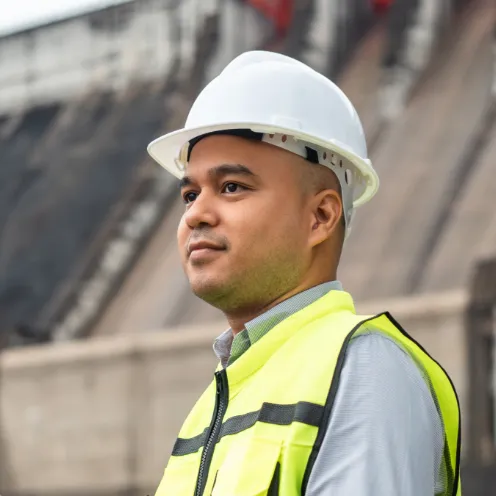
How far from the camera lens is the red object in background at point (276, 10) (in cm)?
1540

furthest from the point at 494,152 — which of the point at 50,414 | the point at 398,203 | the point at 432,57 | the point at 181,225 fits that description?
the point at 181,225

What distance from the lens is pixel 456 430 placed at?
1.69 metres

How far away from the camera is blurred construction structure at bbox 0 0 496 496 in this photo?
1009 centimetres

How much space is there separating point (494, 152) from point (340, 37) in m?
3.58

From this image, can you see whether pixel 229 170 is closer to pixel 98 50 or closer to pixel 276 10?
pixel 276 10

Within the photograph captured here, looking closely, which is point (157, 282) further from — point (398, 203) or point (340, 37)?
point (340, 37)

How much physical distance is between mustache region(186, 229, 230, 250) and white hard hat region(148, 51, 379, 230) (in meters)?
0.16

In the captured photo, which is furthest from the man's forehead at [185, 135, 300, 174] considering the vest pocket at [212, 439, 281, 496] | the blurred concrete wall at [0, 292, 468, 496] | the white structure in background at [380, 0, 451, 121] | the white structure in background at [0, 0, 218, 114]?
the white structure in background at [0, 0, 218, 114]

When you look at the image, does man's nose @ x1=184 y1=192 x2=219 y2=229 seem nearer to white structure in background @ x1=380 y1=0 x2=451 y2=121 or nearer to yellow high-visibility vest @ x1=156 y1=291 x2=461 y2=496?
yellow high-visibility vest @ x1=156 y1=291 x2=461 y2=496

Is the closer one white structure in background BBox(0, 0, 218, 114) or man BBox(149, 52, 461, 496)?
man BBox(149, 52, 461, 496)

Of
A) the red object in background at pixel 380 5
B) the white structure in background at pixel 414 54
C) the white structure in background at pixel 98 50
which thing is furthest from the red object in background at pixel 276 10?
the white structure in background at pixel 414 54

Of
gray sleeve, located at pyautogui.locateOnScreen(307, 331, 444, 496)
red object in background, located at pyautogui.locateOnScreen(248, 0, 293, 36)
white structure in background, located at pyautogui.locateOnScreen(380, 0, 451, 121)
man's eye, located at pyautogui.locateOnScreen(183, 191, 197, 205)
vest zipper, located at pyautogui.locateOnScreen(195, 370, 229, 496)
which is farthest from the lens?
red object in background, located at pyautogui.locateOnScreen(248, 0, 293, 36)

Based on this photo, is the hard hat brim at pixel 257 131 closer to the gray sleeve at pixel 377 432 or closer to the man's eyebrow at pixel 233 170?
the man's eyebrow at pixel 233 170

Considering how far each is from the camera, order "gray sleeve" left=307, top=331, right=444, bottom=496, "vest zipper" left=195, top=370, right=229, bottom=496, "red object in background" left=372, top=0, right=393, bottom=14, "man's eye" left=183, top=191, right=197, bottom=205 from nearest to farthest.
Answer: "gray sleeve" left=307, top=331, right=444, bottom=496 < "vest zipper" left=195, top=370, right=229, bottom=496 < "man's eye" left=183, top=191, right=197, bottom=205 < "red object in background" left=372, top=0, right=393, bottom=14
